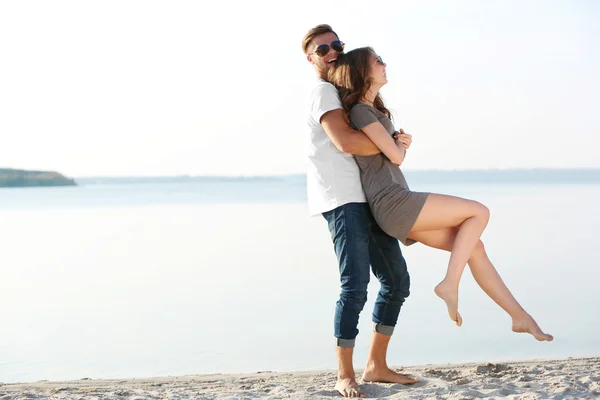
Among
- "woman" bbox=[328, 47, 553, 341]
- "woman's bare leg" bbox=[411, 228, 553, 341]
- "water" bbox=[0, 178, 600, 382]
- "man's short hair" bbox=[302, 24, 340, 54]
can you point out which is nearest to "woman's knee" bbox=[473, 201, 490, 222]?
"woman" bbox=[328, 47, 553, 341]

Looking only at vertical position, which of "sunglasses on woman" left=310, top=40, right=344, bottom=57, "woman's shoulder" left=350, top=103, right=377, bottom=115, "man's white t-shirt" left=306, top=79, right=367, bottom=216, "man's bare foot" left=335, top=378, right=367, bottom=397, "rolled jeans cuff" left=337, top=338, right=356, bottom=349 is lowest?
"man's bare foot" left=335, top=378, right=367, bottom=397

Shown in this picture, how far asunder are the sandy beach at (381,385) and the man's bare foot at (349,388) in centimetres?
5

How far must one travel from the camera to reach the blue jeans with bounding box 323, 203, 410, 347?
12.5 ft

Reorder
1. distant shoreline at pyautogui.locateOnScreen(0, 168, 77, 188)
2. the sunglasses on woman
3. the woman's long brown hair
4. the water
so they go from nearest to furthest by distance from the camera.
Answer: the woman's long brown hair
the sunglasses on woman
the water
distant shoreline at pyautogui.locateOnScreen(0, 168, 77, 188)

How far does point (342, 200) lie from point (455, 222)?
0.53m

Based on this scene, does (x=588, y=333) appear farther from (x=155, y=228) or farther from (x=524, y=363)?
(x=155, y=228)

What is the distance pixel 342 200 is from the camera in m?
3.82

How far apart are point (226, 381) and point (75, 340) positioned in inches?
70.9

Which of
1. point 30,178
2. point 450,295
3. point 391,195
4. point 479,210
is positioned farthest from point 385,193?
point 30,178

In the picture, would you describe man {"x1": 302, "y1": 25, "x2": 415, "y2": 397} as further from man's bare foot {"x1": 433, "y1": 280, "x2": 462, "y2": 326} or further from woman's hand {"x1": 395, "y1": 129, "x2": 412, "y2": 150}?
man's bare foot {"x1": 433, "y1": 280, "x2": 462, "y2": 326}

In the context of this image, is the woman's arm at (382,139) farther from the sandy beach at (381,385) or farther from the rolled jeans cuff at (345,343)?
the sandy beach at (381,385)

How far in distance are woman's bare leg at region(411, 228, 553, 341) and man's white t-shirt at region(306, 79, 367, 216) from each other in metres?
0.41

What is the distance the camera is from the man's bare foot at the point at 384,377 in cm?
416

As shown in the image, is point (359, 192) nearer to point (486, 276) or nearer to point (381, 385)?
point (486, 276)
